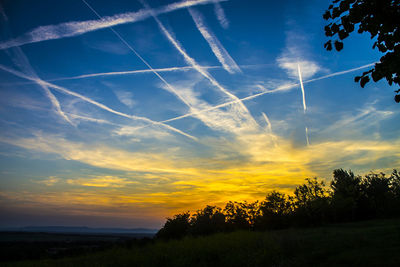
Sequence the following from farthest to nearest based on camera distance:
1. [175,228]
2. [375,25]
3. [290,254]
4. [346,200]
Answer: [346,200] < [175,228] < [290,254] < [375,25]

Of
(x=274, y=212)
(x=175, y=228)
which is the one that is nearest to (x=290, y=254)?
(x=175, y=228)

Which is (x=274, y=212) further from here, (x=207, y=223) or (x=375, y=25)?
(x=375, y=25)

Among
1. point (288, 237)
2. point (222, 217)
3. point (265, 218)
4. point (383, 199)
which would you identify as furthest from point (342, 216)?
point (288, 237)

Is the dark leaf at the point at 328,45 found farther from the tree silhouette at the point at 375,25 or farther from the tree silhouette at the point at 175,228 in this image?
the tree silhouette at the point at 175,228

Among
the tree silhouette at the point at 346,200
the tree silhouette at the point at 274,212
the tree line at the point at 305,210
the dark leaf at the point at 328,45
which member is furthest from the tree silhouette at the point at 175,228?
the dark leaf at the point at 328,45

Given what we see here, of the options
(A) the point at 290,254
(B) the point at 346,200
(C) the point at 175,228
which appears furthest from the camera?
(B) the point at 346,200

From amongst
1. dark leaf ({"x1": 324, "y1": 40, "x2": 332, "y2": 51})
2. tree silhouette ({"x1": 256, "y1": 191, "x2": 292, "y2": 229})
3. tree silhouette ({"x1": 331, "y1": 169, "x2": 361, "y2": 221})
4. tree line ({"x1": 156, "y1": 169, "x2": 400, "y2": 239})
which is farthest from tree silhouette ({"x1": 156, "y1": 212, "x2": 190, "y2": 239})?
dark leaf ({"x1": 324, "y1": 40, "x2": 332, "y2": 51})

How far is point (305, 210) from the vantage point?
175 ft

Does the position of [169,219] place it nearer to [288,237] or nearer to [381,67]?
[288,237]

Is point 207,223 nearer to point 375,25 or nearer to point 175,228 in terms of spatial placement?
point 175,228

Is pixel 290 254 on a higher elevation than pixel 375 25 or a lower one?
lower

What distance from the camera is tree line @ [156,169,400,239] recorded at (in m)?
45.2

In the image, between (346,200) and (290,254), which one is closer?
(290,254)

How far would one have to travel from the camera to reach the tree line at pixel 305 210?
45.2 m
